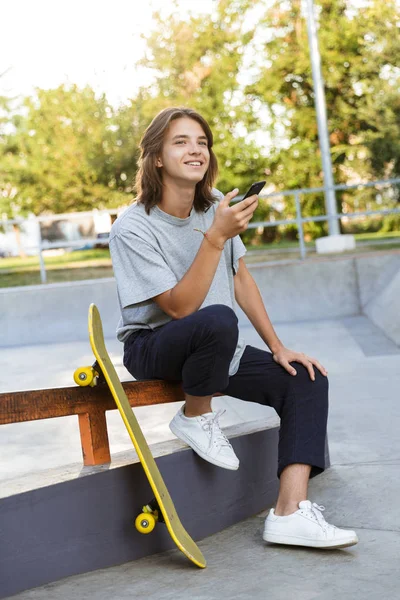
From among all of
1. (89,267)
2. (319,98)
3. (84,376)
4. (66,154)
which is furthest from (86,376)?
(66,154)

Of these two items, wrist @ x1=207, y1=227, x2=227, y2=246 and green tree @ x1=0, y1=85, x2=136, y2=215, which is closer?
wrist @ x1=207, y1=227, x2=227, y2=246

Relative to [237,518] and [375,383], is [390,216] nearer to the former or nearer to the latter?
[375,383]

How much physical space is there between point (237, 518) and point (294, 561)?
478 mm

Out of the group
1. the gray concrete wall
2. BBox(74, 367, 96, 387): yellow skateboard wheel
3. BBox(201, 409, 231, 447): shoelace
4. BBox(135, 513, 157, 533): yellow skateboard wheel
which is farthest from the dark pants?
the gray concrete wall

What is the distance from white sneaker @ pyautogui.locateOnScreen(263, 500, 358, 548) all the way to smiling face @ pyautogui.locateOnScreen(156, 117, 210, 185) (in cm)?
124

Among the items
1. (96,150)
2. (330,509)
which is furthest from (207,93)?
(330,509)

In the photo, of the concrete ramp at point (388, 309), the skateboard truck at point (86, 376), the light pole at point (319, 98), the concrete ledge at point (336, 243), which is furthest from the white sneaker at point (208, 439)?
the light pole at point (319, 98)

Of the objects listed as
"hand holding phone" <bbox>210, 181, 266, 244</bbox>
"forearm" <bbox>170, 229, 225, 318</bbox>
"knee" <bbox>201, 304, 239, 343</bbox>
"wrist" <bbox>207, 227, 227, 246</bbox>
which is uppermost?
"hand holding phone" <bbox>210, 181, 266, 244</bbox>

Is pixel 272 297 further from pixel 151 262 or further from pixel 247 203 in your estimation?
pixel 247 203

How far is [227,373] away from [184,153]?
83 cm

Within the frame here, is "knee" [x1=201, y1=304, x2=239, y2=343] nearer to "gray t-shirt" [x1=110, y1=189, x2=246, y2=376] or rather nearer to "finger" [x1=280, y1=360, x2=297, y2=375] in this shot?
"gray t-shirt" [x1=110, y1=189, x2=246, y2=376]

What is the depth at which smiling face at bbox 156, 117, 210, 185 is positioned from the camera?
3135 millimetres

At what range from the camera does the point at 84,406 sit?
2.73 m

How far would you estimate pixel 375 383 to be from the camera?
6117 millimetres
